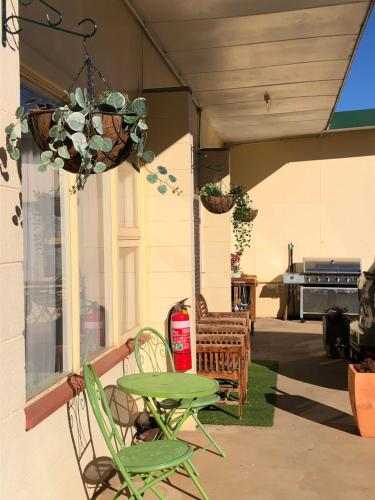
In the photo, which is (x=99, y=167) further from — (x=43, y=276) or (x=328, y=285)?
(x=328, y=285)

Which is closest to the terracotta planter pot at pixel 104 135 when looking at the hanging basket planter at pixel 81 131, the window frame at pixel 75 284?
the hanging basket planter at pixel 81 131

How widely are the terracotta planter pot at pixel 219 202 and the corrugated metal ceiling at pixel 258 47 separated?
124 cm

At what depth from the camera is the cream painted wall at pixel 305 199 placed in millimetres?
10844

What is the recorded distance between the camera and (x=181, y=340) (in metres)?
4.66

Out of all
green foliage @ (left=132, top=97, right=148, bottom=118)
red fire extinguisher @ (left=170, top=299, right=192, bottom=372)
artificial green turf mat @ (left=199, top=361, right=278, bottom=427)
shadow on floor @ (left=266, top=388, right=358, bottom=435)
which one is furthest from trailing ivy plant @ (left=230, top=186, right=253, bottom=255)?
green foliage @ (left=132, top=97, right=148, bottom=118)

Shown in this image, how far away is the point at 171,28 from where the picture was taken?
15.4 ft

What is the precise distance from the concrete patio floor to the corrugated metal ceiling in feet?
10.7

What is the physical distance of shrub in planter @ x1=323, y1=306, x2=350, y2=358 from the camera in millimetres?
7337

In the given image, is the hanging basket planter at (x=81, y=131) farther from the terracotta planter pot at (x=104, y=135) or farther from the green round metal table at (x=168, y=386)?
the green round metal table at (x=168, y=386)

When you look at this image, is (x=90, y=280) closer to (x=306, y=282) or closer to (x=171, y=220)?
(x=171, y=220)

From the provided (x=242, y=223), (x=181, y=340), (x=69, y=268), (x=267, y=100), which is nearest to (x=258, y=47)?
(x=267, y=100)

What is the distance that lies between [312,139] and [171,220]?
271 inches

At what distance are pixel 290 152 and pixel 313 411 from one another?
22.2 feet

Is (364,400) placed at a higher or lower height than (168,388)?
lower
